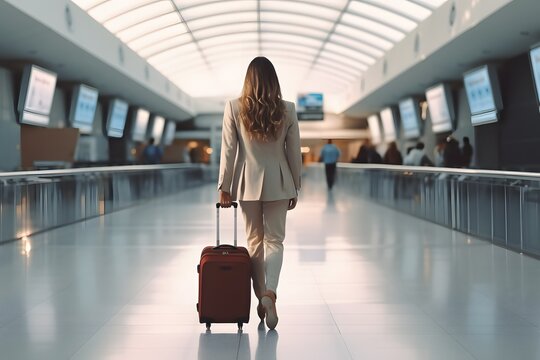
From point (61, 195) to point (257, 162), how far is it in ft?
28.6

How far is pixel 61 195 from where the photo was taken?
1308 centimetres

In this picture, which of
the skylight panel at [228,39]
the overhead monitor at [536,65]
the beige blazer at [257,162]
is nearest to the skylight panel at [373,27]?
the skylight panel at [228,39]

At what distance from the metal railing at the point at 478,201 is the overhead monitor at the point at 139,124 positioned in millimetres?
23488

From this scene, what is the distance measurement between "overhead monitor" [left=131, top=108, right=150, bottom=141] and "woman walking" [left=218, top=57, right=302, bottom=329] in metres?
34.9

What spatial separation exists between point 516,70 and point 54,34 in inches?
495

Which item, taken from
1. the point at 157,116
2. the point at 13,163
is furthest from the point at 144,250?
the point at 157,116

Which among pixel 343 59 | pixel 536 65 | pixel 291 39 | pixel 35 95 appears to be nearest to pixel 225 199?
pixel 536 65

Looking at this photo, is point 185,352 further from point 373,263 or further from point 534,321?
point 373,263

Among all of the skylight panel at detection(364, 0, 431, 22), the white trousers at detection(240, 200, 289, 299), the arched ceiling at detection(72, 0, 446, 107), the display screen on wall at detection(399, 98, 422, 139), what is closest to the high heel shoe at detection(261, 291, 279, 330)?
the white trousers at detection(240, 200, 289, 299)

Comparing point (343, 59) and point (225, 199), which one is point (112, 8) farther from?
point (225, 199)

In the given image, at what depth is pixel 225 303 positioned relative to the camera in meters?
4.92

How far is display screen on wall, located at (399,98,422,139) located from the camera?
110 ft

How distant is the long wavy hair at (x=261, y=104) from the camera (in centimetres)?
504

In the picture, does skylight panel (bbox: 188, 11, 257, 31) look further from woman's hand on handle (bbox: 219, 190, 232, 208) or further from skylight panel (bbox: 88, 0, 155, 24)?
woman's hand on handle (bbox: 219, 190, 232, 208)
